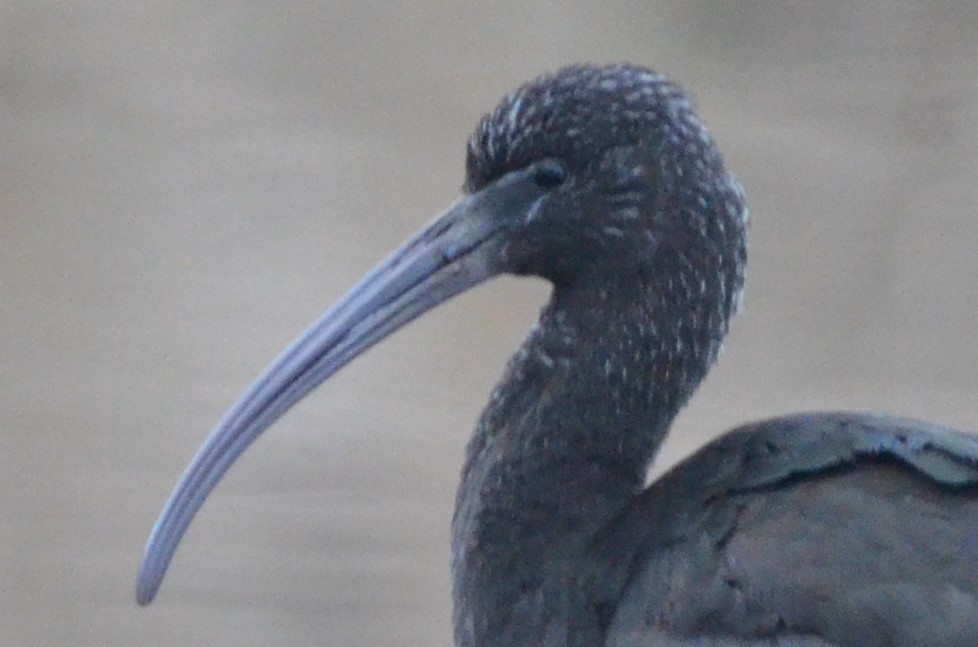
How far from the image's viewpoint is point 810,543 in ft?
10.1

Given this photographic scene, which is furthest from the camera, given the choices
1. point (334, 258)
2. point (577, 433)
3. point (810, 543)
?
point (334, 258)

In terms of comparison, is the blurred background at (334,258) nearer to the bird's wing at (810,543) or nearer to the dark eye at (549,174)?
the dark eye at (549,174)

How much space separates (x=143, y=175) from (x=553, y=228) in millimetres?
4117

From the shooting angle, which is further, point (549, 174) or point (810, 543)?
point (549, 174)

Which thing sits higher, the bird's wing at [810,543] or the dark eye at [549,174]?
the dark eye at [549,174]

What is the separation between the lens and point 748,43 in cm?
832

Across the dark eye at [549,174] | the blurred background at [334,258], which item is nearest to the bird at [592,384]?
the dark eye at [549,174]

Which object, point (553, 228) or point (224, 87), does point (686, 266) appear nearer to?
point (553, 228)

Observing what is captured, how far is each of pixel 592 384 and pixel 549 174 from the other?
334 mm

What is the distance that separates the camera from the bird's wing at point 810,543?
299cm

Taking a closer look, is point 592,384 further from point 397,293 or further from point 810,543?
point 810,543

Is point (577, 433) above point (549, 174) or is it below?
below

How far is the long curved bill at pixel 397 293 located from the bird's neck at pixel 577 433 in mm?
167

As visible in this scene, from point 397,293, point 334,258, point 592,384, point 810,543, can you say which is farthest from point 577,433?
point 334,258
